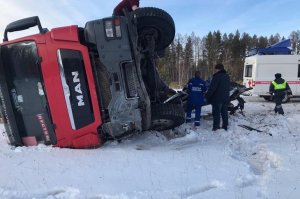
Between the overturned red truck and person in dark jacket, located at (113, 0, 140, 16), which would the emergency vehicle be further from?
the overturned red truck

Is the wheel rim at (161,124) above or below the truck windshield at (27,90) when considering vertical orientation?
below

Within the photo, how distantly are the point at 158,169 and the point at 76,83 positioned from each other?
1.90m

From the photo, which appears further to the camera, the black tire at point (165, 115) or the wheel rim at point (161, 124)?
the wheel rim at point (161, 124)

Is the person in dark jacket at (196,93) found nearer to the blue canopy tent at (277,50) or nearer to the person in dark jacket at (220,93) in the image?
the person in dark jacket at (220,93)

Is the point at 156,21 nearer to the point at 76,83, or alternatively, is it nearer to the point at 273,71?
the point at 76,83

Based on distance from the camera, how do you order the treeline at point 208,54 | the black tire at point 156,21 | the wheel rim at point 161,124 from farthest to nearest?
the treeline at point 208,54, the wheel rim at point 161,124, the black tire at point 156,21

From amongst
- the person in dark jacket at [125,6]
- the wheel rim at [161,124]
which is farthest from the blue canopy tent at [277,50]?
the person in dark jacket at [125,6]

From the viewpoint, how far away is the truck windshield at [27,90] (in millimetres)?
5344

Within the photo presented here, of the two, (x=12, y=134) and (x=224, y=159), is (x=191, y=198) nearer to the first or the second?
(x=224, y=159)

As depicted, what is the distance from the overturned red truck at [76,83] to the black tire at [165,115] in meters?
0.29

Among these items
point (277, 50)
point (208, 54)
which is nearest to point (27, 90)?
point (277, 50)

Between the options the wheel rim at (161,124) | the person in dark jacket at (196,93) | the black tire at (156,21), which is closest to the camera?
the black tire at (156,21)

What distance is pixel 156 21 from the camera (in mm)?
5629

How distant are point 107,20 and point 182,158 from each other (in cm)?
228
